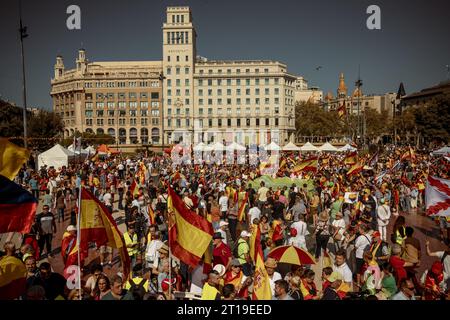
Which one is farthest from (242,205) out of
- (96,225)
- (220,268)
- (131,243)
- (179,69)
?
(179,69)

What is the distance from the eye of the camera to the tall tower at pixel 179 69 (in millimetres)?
88938

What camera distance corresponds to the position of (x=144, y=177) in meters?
20.7

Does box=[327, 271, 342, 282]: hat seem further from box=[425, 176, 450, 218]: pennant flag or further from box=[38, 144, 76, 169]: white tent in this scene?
box=[38, 144, 76, 169]: white tent

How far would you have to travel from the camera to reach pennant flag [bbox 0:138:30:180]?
612 cm

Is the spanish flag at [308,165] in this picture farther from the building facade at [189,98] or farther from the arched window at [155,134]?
the arched window at [155,134]

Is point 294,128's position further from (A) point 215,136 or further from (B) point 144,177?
(B) point 144,177

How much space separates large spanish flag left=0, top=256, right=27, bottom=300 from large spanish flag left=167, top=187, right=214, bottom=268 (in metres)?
2.06

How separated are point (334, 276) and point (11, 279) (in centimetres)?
461

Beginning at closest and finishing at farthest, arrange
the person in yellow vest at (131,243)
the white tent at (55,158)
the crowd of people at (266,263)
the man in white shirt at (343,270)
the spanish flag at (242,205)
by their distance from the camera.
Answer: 1. the crowd of people at (266,263)
2. the man in white shirt at (343,270)
3. the person in yellow vest at (131,243)
4. the spanish flag at (242,205)
5. the white tent at (55,158)

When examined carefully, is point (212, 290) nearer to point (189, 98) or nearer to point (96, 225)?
point (96, 225)

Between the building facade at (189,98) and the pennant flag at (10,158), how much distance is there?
8189 cm

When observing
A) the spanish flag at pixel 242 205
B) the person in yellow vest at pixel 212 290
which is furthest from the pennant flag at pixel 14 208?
the spanish flag at pixel 242 205

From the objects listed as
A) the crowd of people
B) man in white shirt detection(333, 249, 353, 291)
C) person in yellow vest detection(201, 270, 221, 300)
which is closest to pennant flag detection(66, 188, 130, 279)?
the crowd of people

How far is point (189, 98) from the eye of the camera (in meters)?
91.6
